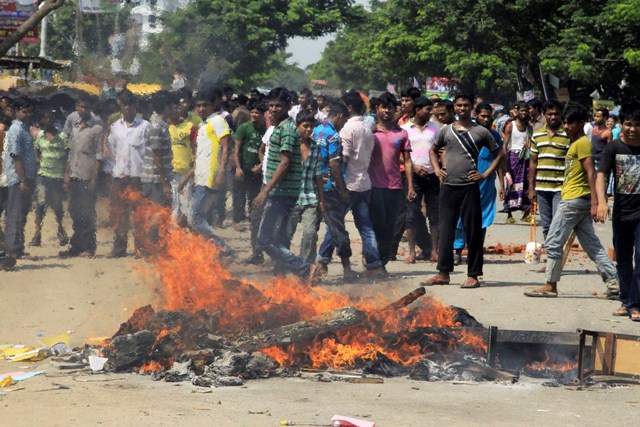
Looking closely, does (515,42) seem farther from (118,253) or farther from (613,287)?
(613,287)

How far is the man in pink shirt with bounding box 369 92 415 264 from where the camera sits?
1210 cm

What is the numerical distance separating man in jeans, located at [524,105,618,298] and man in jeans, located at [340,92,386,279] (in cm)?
184

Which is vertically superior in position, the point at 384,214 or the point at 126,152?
the point at 126,152

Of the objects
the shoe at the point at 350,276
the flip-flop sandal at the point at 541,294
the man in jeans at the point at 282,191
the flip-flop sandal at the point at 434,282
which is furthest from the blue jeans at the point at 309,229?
the flip-flop sandal at the point at 541,294

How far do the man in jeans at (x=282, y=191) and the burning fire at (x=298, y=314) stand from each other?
4.26 ft

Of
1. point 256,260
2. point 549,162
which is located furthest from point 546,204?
point 256,260

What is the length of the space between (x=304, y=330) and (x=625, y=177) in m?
3.30

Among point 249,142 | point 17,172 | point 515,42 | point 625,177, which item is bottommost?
point 17,172

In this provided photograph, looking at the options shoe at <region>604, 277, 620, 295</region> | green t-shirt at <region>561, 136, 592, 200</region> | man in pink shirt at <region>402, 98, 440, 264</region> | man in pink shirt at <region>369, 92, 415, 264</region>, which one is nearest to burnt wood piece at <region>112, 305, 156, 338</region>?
green t-shirt at <region>561, 136, 592, 200</region>

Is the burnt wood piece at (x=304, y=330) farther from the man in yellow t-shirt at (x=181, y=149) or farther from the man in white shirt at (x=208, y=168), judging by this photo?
the man in yellow t-shirt at (x=181, y=149)

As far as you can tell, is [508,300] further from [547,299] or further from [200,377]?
[200,377]

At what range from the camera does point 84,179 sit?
14.3 meters

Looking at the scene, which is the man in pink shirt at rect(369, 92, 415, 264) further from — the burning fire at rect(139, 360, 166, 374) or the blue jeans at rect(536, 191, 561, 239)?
the burning fire at rect(139, 360, 166, 374)

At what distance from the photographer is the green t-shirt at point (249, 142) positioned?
1489 centimetres
